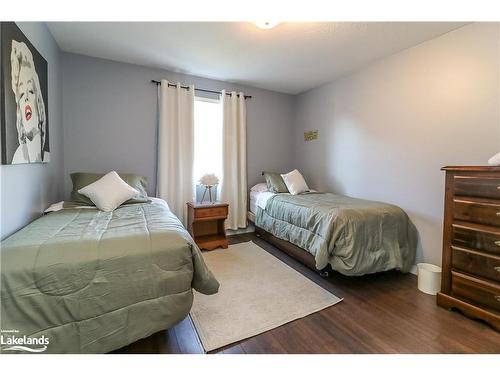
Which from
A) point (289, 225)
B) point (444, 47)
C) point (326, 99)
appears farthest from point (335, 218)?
point (326, 99)

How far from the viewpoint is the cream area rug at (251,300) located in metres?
1.52

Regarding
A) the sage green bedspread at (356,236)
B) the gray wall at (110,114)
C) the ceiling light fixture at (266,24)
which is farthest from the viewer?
the gray wall at (110,114)

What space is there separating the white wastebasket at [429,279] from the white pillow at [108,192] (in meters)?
2.90

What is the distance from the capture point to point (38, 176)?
193 cm

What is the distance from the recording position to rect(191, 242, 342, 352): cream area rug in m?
1.52

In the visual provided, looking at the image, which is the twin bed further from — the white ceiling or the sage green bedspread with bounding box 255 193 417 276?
the white ceiling

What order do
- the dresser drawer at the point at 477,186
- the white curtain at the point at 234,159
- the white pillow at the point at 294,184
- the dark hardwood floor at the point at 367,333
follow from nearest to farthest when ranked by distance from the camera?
the dark hardwood floor at the point at 367,333 < the dresser drawer at the point at 477,186 < the white pillow at the point at 294,184 < the white curtain at the point at 234,159

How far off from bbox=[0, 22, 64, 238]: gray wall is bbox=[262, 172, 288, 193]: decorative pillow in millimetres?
2616

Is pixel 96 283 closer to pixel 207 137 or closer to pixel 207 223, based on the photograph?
pixel 207 223

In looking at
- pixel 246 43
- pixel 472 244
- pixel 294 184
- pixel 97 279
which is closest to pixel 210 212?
pixel 294 184

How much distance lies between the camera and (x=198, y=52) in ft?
8.45

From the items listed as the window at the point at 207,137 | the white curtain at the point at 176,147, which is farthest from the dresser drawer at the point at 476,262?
the white curtain at the point at 176,147

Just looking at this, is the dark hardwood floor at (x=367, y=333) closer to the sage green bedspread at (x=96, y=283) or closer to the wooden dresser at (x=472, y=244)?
the wooden dresser at (x=472, y=244)

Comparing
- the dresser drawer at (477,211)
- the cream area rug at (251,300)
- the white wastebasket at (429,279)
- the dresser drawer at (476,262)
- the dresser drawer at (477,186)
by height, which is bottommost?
the cream area rug at (251,300)
